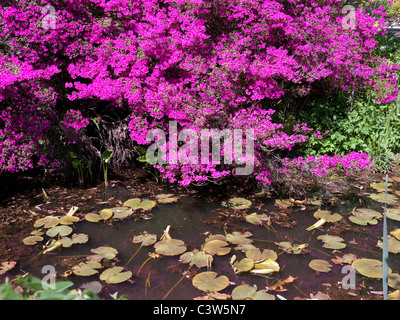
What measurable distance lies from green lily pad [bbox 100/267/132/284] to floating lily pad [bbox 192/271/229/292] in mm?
640

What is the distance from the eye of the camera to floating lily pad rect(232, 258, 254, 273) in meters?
3.32

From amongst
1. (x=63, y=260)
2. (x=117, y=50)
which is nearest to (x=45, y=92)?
(x=117, y=50)

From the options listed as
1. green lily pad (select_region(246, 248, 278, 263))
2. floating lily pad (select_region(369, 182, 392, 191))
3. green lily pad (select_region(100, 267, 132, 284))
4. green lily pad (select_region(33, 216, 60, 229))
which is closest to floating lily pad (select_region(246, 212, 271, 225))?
green lily pad (select_region(246, 248, 278, 263))

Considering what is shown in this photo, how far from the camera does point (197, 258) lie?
3.51m

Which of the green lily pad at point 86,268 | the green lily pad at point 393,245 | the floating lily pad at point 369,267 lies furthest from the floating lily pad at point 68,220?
the green lily pad at point 393,245

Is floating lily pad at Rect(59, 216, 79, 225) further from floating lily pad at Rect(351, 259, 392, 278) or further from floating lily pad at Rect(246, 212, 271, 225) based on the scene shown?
floating lily pad at Rect(351, 259, 392, 278)

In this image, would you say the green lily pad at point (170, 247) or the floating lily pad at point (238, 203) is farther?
the floating lily pad at point (238, 203)

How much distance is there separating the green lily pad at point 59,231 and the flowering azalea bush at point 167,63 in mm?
1131

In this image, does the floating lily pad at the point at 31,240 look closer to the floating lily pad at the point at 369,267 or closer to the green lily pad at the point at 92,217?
the green lily pad at the point at 92,217

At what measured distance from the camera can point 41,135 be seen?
454cm

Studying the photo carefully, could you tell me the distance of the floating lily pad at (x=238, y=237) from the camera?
3.80m

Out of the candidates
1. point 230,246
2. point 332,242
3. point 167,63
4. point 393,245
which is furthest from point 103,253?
point 393,245

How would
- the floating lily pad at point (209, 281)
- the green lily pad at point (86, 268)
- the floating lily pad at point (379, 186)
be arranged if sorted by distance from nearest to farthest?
the floating lily pad at point (209, 281) < the green lily pad at point (86, 268) < the floating lily pad at point (379, 186)

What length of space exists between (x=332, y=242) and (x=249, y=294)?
1.33 metres
